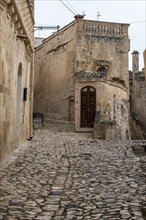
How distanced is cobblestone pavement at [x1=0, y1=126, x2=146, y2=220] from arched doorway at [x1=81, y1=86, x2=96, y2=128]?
1006 cm

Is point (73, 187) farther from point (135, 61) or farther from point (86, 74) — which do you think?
point (135, 61)

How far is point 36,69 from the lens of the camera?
2952 centimetres

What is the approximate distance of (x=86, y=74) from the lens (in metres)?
19.6

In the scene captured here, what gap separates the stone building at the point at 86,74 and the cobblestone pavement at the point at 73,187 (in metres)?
10.1

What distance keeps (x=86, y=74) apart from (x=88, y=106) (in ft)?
6.59

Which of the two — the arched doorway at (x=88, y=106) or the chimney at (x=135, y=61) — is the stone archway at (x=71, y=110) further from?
the chimney at (x=135, y=61)

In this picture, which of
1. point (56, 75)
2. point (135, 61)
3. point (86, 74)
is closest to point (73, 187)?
point (86, 74)

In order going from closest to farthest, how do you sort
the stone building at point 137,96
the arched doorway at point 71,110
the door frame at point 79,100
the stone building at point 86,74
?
1. the door frame at point 79,100
2. the stone building at point 86,74
3. the arched doorway at point 71,110
4. the stone building at point 137,96

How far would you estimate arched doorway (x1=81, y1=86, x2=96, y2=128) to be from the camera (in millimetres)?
19062

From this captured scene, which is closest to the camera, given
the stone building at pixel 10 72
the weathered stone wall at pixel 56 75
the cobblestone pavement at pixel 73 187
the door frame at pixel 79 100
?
the cobblestone pavement at pixel 73 187

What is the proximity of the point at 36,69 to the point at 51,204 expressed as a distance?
1013 inches

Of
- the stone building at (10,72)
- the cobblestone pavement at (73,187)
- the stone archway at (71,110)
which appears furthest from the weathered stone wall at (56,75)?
the cobblestone pavement at (73,187)

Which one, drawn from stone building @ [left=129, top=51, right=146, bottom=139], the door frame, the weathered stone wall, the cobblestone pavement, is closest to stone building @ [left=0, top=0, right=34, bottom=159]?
the cobblestone pavement

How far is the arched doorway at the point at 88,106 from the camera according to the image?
1906 cm
